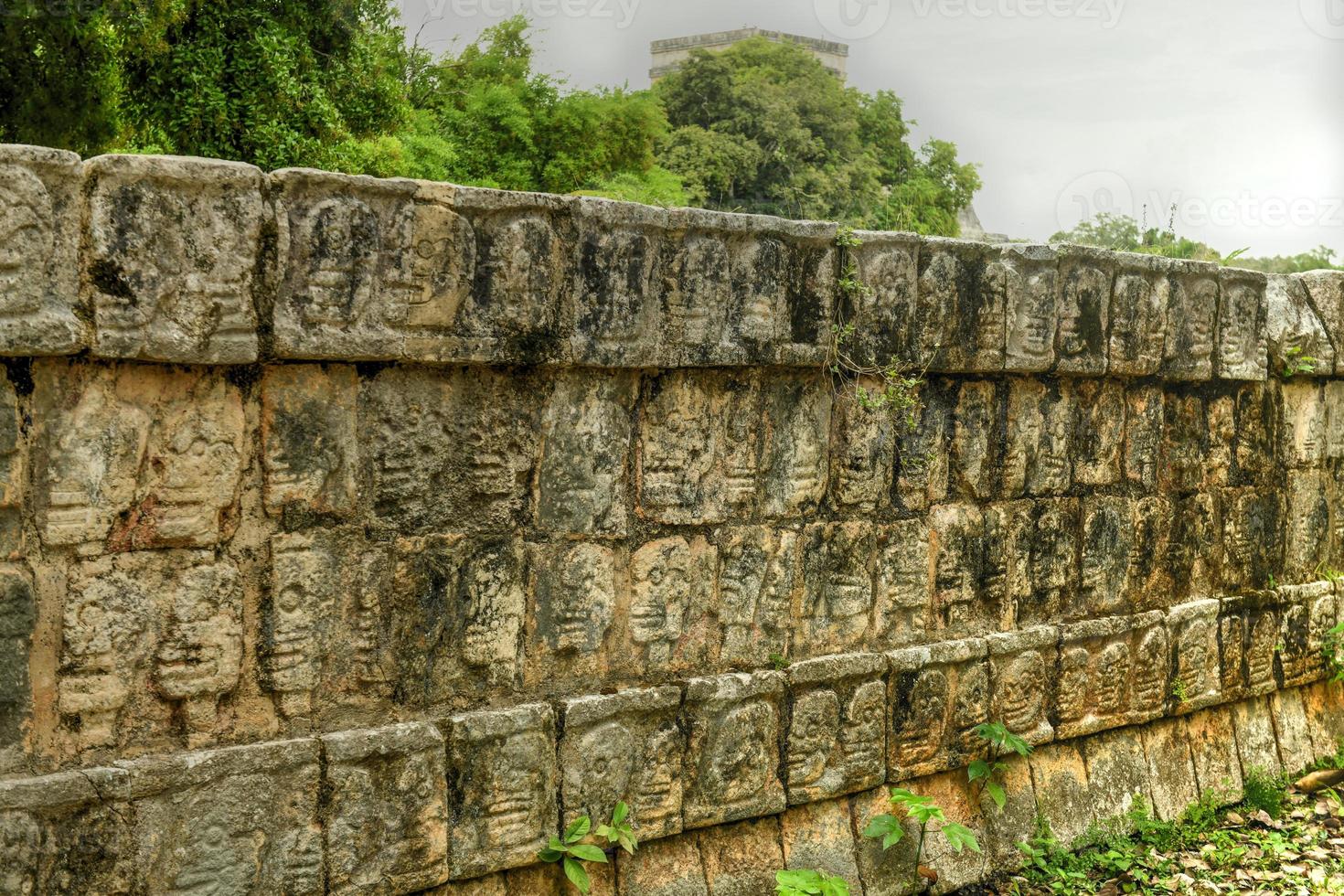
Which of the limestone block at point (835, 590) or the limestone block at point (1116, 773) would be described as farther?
the limestone block at point (1116, 773)

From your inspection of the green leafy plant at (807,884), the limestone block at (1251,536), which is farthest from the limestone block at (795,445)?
the limestone block at (1251,536)

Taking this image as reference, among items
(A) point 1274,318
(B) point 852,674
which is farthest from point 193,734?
(A) point 1274,318

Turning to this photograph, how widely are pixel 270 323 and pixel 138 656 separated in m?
0.87

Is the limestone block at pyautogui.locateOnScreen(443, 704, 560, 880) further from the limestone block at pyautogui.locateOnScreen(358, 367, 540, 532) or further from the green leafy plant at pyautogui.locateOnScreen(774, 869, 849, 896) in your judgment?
the green leafy plant at pyautogui.locateOnScreen(774, 869, 849, 896)

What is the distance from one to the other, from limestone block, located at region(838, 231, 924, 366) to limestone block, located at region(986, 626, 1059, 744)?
124 centimetres

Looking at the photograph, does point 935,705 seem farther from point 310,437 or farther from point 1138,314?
point 310,437

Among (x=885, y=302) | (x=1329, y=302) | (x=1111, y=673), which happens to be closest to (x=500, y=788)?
(x=885, y=302)

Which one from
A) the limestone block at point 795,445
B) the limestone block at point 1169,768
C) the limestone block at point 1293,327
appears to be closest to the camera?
the limestone block at point 795,445

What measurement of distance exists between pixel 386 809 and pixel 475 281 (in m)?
1.47

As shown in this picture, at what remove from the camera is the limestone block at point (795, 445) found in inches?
164

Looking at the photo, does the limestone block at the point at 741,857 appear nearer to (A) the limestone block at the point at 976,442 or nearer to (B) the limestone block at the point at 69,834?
(A) the limestone block at the point at 976,442

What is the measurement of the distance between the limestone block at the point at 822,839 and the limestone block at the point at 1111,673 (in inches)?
48.2

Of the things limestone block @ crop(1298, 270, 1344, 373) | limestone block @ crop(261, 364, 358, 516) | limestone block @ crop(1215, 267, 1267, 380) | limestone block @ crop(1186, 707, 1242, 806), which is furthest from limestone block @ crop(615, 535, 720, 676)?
limestone block @ crop(1298, 270, 1344, 373)

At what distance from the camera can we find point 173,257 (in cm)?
297
